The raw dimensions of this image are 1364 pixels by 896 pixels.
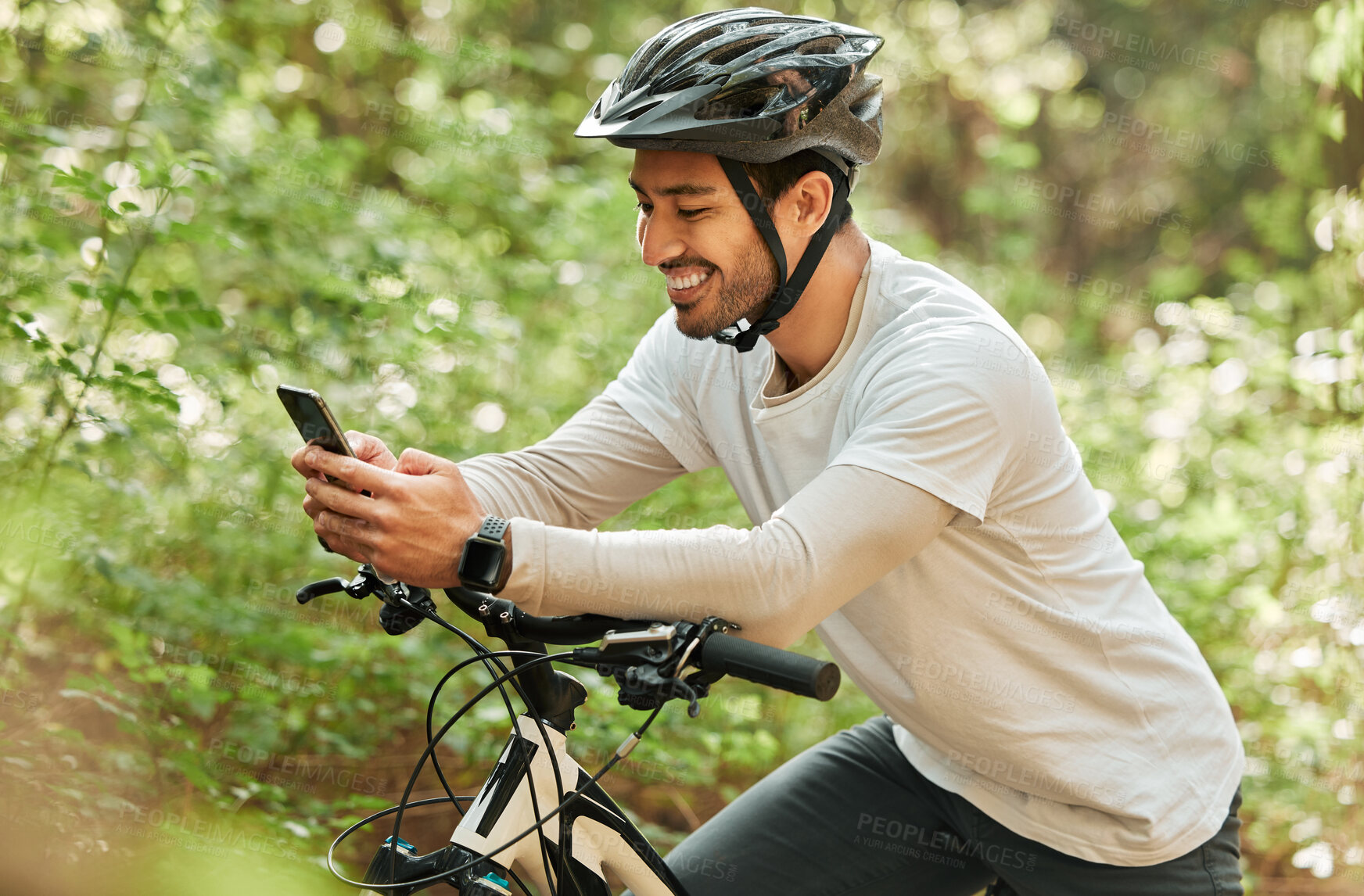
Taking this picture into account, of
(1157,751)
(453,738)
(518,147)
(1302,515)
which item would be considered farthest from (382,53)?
(1157,751)

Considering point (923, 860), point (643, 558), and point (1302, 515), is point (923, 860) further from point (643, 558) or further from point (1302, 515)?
point (1302, 515)

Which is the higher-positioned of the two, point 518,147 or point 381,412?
point 518,147

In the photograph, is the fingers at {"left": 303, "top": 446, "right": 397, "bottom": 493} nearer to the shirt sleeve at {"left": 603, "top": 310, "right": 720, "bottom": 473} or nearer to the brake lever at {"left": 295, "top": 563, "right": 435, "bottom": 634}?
the brake lever at {"left": 295, "top": 563, "right": 435, "bottom": 634}

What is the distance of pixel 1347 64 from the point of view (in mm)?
4301

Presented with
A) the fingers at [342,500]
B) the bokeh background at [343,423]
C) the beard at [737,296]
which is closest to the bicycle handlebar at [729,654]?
the fingers at [342,500]

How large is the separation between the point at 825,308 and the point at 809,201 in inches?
8.5

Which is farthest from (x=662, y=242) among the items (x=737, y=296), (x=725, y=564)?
(x=725, y=564)

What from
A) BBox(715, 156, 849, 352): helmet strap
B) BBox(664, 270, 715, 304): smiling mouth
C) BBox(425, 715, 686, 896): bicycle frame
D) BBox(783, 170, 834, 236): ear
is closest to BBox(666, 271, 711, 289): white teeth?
BBox(664, 270, 715, 304): smiling mouth

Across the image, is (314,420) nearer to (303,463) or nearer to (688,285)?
(303,463)

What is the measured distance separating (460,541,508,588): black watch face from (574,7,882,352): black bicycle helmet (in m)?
0.77

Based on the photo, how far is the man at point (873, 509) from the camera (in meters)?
1.55

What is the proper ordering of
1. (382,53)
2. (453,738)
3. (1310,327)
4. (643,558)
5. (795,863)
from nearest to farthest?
(643,558), (795,863), (453,738), (1310,327), (382,53)

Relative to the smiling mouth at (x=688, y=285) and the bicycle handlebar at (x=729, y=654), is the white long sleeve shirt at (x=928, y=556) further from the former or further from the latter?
the smiling mouth at (x=688, y=285)

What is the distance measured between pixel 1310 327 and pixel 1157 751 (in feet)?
18.4
